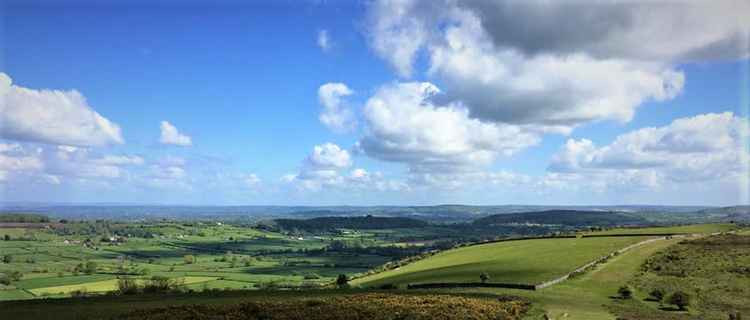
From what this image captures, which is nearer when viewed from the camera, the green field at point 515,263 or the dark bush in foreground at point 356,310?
the dark bush in foreground at point 356,310

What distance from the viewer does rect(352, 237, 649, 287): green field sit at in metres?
59.0

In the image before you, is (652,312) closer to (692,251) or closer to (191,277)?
(692,251)

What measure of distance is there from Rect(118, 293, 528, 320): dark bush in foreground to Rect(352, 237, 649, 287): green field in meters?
16.9

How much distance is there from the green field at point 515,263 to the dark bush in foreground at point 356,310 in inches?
666

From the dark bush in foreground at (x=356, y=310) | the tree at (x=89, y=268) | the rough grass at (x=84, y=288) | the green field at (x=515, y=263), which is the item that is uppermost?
the dark bush in foreground at (x=356, y=310)

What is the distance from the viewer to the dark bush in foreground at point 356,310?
109 ft

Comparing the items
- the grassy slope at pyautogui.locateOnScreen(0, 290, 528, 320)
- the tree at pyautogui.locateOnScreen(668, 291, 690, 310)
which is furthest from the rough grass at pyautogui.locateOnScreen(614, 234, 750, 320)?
the grassy slope at pyautogui.locateOnScreen(0, 290, 528, 320)

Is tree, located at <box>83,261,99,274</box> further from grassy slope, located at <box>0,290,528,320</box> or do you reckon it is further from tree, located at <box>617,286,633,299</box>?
Result: tree, located at <box>617,286,633,299</box>

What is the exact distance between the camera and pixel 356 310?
116 ft

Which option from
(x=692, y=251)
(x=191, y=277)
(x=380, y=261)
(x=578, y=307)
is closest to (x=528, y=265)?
(x=692, y=251)

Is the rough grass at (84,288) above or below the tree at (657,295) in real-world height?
below

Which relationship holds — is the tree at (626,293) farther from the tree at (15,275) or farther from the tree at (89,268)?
the tree at (89,268)

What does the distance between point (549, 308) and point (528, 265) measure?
2939 centimetres

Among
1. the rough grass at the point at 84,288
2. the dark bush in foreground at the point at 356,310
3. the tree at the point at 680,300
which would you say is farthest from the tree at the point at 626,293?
the rough grass at the point at 84,288
